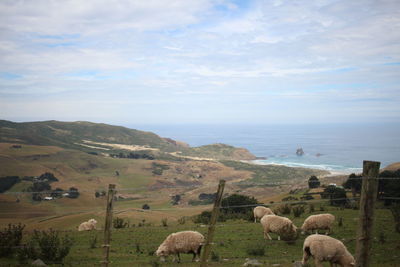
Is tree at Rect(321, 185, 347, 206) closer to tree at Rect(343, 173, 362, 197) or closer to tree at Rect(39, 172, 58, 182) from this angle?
tree at Rect(343, 173, 362, 197)

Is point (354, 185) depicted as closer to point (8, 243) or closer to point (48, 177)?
point (8, 243)

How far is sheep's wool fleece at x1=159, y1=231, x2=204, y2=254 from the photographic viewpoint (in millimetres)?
10414

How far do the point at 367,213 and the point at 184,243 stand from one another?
618 centimetres

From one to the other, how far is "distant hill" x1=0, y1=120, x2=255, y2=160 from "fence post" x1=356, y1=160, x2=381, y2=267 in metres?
126

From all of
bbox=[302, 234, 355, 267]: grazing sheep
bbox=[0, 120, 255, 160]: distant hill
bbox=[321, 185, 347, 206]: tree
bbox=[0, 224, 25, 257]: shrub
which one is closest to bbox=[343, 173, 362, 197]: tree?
bbox=[321, 185, 347, 206]: tree

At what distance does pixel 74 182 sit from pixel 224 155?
93217 millimetres

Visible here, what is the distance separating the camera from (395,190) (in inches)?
927

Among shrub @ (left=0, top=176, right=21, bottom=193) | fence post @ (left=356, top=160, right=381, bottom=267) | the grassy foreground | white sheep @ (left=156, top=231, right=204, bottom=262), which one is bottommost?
shrub @ (left=0, top=176, right=21, bottom=193)

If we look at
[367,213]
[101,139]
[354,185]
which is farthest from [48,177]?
[101,139]

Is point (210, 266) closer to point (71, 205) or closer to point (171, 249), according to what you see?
point (171, 249)

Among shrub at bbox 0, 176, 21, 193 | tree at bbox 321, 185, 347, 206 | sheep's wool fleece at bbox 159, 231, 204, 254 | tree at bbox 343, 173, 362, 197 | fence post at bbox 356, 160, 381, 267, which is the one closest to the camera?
fence post at bbox 356, 160, 381, 267

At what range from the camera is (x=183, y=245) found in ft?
34.2

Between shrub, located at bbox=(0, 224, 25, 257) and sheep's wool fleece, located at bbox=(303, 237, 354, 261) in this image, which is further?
shrub, located at bbox=(0, 224, 25, 257)

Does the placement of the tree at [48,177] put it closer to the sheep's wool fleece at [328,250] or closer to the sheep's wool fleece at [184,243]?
the sheep's wool fleece at [184,243]
